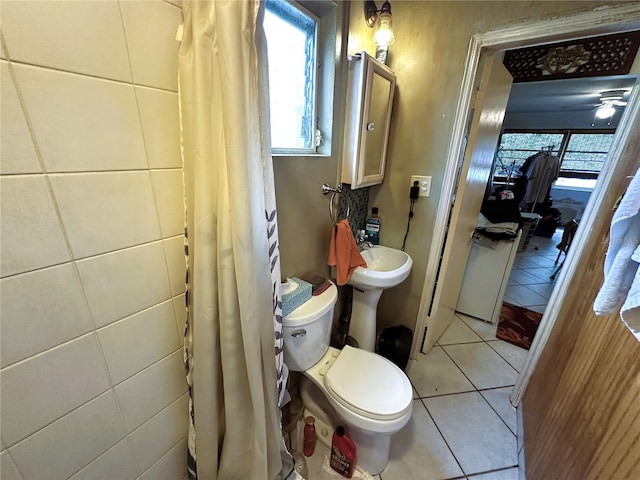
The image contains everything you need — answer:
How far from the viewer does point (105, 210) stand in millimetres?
583

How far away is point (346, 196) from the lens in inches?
58.7

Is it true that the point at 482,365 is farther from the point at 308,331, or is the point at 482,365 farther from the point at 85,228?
the point at 85,228

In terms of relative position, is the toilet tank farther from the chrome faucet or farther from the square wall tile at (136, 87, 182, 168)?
the square wall tile at (136, 87, 182, 168)

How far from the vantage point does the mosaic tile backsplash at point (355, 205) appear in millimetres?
1455

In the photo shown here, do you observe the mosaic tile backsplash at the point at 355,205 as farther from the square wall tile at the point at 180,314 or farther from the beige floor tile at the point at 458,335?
the beige floor tile at the point at 458,335

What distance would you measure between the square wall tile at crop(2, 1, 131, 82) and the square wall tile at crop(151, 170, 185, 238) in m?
0.22

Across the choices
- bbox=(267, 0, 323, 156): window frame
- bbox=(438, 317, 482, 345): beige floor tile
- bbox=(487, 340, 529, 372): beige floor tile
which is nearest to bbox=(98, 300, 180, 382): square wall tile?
bbox=(267, 0, 323, 156): window frame

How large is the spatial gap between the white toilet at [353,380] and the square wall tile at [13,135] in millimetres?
790

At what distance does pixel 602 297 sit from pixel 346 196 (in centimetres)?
111

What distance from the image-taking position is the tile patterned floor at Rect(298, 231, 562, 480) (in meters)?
1.21

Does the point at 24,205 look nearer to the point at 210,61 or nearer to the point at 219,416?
the point at 210,61

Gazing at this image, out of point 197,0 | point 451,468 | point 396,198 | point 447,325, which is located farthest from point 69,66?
point 447,325

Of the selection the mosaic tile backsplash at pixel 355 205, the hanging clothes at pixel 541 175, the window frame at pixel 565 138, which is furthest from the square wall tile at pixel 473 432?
the window frame at pixel 565 138

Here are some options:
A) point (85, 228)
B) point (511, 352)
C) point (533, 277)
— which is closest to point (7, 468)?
point (85, 228)
